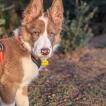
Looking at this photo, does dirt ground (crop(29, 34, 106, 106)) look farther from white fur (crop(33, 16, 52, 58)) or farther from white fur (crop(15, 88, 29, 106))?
white fur (crop(33, 16, 52, 58))

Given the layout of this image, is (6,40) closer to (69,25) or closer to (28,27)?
(28,27)

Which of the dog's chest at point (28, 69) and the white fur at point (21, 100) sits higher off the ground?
the dog's chest at point (28, 69)

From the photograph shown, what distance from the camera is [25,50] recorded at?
22.7ft

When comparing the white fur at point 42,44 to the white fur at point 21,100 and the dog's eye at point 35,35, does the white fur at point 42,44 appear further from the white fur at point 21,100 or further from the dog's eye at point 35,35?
the white fur at point 21,100

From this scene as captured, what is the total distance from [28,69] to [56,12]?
3.25 ft

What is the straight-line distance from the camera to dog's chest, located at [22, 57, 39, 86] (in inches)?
270

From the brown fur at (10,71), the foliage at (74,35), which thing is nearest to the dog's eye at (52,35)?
the brown fur at (10,71)

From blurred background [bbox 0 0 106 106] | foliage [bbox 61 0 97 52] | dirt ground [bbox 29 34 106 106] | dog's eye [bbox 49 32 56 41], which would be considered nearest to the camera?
dog's eye [bbox 49 32 56 41]

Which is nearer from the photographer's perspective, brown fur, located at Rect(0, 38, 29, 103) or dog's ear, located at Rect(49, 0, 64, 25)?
brown fur, located at Rect(0, 38, 29, 103)

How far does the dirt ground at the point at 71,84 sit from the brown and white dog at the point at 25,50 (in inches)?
31.1

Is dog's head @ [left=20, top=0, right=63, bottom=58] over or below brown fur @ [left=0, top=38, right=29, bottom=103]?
over

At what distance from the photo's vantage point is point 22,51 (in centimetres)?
693

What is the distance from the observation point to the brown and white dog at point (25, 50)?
264 inches

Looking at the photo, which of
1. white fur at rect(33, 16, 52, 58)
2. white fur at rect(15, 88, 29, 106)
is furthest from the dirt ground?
white fur at rect(33, 16, 52, 58)
